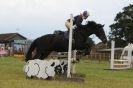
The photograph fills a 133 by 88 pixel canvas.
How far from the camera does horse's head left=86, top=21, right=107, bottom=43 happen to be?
56.8 ft

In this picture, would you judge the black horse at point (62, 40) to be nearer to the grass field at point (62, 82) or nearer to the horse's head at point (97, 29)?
the horse's head at point (97, 29)

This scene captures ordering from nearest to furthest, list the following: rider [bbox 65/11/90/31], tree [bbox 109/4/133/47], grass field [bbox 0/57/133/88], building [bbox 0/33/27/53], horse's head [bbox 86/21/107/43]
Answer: grass field [bbox 0/57/133/88], rider [bbox 65/11/90/31], horse's head [bbox 86/21/107/43], tree [bbox 109/4/133/47], building [bbox 0/33/27/53]

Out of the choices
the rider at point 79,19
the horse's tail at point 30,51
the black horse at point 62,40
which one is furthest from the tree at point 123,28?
the rider at point 79,19

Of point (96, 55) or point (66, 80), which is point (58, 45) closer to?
point (66, 80)

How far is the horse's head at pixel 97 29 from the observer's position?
1732 cm

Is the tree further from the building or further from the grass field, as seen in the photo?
the grass field

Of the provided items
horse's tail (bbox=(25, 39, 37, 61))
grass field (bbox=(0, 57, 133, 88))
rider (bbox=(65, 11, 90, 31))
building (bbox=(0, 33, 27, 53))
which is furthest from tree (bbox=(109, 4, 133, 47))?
rider (bbox=(65, 11, 90, 31))

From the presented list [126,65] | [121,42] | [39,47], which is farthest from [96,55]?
[39,47]

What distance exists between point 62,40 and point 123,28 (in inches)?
2686

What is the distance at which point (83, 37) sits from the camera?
16703 mm

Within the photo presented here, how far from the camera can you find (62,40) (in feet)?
55.0

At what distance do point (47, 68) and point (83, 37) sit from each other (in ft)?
7.01

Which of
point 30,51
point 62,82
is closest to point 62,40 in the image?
point 30,51

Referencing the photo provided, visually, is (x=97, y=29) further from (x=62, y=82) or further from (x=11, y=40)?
(x=11, y=40)
